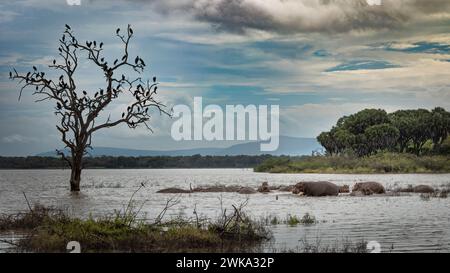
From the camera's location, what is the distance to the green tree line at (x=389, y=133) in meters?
104

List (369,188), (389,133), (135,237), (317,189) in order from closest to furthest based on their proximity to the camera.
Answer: (135,237) < (317,189) < (369,188) < (389,133)

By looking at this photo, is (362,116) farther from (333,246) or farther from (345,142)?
(333,246)

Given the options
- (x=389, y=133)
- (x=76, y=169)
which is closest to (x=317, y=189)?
(x=76, y=169)

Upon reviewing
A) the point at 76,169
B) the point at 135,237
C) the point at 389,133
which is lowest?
the point at 135,237

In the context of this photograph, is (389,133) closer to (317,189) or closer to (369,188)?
(369,188)

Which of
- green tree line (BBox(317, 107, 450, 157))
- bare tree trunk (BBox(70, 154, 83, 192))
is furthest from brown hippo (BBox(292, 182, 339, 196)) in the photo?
green tree line (BBox(317, 107, 450, 157))

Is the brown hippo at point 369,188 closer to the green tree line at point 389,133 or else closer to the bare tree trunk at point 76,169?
the bare tree trunk at point 76,169

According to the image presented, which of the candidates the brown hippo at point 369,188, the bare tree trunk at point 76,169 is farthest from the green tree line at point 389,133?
the bare tree trunk at point 76,169

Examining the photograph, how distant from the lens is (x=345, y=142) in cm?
10994

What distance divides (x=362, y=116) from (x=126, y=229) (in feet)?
334

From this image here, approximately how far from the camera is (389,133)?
10556 centimetres

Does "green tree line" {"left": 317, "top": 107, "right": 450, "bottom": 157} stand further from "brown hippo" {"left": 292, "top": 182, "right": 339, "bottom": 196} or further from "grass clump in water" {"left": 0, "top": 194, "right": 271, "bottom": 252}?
"grass clump in water" {"left": 0, "top": 194, "right": 271, "bottom": 252}
